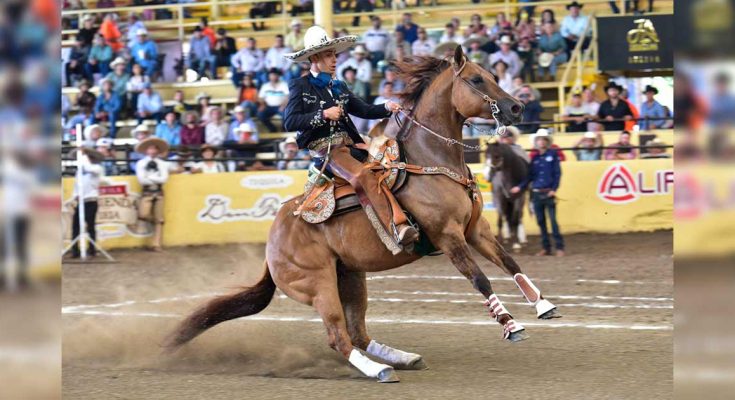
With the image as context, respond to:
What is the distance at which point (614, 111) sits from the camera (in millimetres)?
14180

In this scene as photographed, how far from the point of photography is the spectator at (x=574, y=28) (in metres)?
16.3

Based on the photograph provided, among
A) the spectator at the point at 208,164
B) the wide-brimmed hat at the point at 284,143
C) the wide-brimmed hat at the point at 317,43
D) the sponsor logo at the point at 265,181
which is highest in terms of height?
the wide-brimmed hat at the point at 317,43

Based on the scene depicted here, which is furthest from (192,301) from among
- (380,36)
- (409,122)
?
(380,36)

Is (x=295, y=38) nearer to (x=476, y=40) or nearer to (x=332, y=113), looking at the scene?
(x=476, y=40)

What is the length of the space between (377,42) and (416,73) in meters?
10.5

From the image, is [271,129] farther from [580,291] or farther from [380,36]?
[580,291]

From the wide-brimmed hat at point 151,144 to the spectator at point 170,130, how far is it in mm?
1026

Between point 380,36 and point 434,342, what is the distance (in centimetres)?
1023

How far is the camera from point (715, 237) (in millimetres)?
1591

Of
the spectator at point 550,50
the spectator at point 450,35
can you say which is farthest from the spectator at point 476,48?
the spectator at point 550,50

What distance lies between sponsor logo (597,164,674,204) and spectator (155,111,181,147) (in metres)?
6.66

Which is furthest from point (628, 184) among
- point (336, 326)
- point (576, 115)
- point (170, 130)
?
point (336, 326)

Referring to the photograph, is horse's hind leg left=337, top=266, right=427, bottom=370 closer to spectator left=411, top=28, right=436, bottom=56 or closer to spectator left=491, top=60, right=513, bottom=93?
spectator left=491, top=60, right=513, bottom=93

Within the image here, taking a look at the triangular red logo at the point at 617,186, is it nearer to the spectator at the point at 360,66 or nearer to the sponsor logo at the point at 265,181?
the spectator at the point at 360,66
